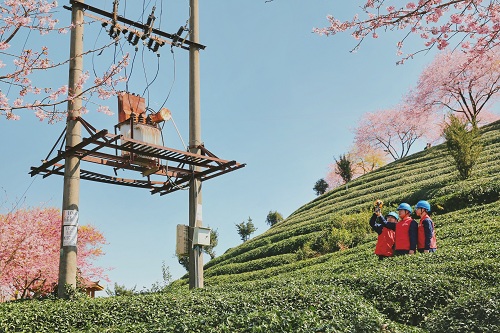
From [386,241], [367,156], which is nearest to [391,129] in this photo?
[367,156]

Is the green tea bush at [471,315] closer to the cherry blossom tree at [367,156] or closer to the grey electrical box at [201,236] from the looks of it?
the grey electrical box at [201,236]

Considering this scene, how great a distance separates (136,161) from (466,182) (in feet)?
47.7

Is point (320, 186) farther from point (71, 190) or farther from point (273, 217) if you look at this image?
point (71, 190)

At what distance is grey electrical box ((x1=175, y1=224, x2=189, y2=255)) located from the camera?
999 centimetres

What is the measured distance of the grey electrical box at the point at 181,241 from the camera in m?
9.99

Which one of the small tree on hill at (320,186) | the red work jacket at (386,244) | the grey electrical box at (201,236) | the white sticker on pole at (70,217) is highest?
the small tree on hill at (320,186)

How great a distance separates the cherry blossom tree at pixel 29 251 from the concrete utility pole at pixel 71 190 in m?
5.81

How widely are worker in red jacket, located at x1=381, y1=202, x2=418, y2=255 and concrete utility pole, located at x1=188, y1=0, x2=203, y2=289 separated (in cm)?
395

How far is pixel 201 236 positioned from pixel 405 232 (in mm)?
4227

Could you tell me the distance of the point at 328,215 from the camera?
23172mm

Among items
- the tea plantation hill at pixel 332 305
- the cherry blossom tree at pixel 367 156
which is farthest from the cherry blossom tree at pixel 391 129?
the tea plantation hill at pixel 332 305

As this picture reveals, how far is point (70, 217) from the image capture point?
8961mm

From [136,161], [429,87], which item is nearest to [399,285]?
[136,161]

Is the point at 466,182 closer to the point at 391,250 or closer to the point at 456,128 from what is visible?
the point at 456,128
